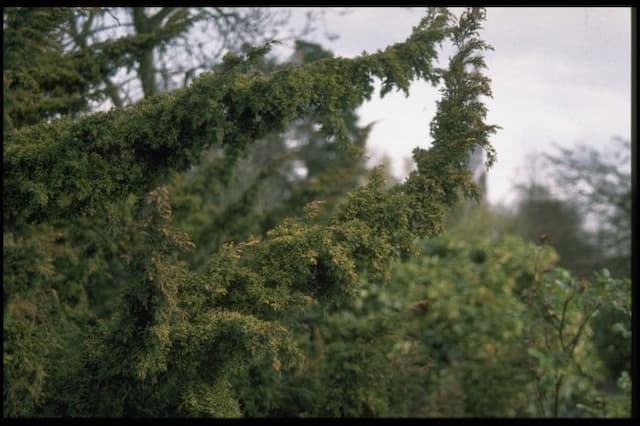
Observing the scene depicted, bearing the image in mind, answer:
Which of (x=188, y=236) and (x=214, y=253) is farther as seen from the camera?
(x=214, y=253)

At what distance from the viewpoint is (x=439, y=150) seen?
4.27 metres

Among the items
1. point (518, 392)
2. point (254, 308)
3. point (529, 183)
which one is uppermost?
point (529, 183)

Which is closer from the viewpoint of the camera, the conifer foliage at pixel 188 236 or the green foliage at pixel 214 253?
the conifer foliage at pixel 188 236

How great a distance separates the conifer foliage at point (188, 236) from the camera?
134 inches

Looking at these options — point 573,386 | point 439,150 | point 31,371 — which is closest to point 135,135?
point 31,371

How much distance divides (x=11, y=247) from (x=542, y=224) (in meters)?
10.4

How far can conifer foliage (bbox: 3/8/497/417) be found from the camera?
341 centimetres

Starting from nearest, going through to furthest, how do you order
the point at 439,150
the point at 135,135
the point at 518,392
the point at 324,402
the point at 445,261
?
the point at 135,135, the point at 439,150, the point at 324,402, the point at 518,392, the point at 445,261

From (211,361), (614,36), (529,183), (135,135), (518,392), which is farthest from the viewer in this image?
(529,183)

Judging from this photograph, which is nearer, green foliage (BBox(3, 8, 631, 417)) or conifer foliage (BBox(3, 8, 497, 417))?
conifer foliage (BBox(3, 8, 497, 417))

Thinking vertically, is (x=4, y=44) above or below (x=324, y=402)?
above

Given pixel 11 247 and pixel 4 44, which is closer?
pixel 11 247

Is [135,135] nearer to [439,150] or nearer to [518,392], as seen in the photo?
[439,150]

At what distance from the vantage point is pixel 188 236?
3.51 metres
